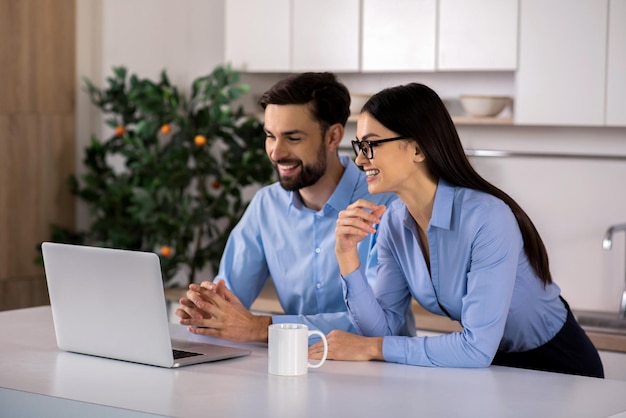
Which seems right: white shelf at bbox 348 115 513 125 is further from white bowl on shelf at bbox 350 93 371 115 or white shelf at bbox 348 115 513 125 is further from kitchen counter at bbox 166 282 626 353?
kitchen counter at bbox 166 282 626 353

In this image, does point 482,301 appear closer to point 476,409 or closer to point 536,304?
point 536,304

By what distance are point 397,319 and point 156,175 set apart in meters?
2.24

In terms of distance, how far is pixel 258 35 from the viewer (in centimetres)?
443

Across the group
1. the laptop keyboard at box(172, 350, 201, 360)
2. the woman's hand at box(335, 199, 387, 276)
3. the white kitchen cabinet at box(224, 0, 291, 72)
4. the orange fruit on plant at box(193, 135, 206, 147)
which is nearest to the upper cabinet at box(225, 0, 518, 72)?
the white kitchen cabinet at box(224, 0, 291, 72)

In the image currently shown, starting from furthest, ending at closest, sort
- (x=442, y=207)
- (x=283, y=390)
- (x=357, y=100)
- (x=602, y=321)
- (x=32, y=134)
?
1. (x=32, y=134)
2. (x=357, y=100)
3. (x=602, y=321)
4. (x=442, y=207)
5. (x=283, y=390)

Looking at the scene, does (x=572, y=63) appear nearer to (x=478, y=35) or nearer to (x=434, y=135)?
(x=478, y=35)

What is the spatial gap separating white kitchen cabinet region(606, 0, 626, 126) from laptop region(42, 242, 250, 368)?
2.03 m

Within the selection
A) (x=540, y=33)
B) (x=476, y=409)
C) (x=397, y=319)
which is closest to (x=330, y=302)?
(x=397, y=319)

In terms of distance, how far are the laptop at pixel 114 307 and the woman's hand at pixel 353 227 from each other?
317 millimetres

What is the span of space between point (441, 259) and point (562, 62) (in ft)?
5.75

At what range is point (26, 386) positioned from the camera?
1961 millimetres

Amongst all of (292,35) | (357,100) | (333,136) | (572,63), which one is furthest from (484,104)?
(333,136)

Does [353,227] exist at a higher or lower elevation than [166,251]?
higher

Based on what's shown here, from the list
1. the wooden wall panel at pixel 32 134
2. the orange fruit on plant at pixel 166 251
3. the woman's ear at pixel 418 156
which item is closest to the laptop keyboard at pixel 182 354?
the woman's ear at pixel 418 156
